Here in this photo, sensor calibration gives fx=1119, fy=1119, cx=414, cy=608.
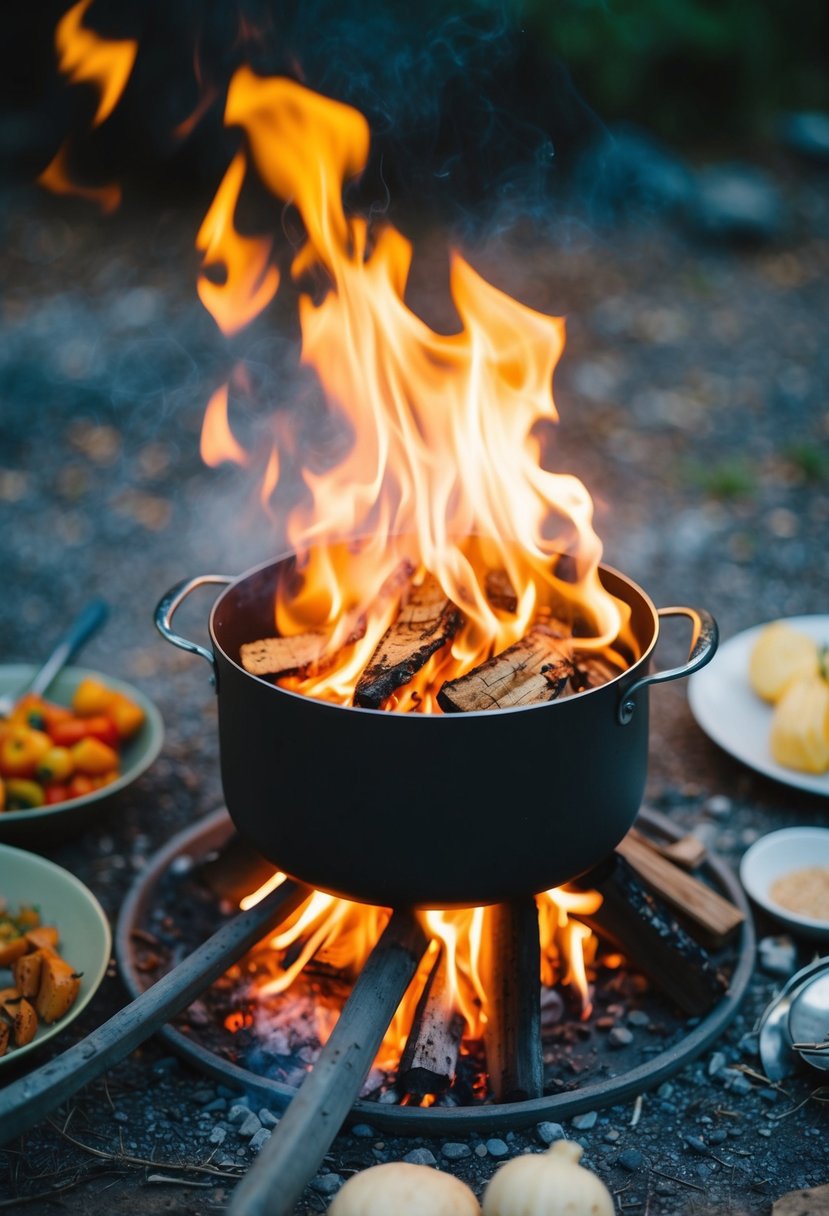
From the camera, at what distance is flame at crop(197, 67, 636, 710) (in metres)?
2.58

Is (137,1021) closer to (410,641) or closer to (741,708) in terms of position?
(410,641)

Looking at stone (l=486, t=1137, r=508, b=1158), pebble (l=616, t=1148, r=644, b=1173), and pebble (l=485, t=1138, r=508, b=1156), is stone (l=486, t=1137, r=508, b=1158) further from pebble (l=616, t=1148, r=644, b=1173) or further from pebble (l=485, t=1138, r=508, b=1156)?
pebble (l=616, t=1148, r=644, b=1173)

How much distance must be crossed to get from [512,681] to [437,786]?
0.32 metres

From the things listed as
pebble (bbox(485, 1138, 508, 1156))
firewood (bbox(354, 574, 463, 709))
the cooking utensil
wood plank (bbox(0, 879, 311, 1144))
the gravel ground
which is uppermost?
firewood (bbox(354, 574, 463, 709))

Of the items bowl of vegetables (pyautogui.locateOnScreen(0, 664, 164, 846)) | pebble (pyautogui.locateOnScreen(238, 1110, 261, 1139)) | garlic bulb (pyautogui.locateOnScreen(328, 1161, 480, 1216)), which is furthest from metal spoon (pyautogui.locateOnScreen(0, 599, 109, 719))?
garlic bulb (pyautogui.locateOnScreen(328, 1161, 480, 1216))

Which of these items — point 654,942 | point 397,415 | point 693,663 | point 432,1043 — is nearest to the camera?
point 693,663

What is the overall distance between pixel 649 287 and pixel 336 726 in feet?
20.6

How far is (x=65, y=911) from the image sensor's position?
8.52ft

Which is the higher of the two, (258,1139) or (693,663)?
(693,663)

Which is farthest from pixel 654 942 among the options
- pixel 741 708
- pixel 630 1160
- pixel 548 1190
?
pixel 741 708

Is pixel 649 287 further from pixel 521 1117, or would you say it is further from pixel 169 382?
pixel 521 1117

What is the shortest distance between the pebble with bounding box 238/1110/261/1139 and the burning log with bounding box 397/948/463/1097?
0.98ft

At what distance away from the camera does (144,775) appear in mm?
3539

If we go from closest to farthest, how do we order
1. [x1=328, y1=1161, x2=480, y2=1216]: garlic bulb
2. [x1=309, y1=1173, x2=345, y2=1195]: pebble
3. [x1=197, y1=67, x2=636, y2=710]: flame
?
[x1=328, y1=1161, x2=480, y2=1216]: garlic bulb < [x1=309, y1=1173, x2=345, y2=1195]: pebble < [x1=197, y1=67, x2=636, y2=710]: flame
